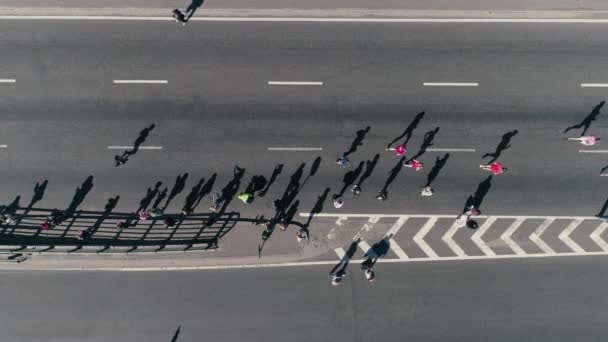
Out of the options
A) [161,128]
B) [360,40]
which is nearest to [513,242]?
[360,40]

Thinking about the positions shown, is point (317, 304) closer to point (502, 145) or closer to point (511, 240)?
point (511, 240)

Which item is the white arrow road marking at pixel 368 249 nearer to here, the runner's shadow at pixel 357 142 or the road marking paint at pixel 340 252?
the road marking paint at pixel 340 252

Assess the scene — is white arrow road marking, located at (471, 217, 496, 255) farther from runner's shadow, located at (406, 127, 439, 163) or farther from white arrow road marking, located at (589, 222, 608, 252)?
white arrow road marking, located at (589, 222, 608, 252)

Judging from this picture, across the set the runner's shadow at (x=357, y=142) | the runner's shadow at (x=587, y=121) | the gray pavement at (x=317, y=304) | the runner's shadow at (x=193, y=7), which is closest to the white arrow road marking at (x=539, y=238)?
the gray pavement at (x=317, y=304)

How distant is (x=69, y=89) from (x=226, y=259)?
46.3 ft

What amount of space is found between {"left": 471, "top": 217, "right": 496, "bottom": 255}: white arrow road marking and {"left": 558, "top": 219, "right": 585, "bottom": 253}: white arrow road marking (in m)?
4.40

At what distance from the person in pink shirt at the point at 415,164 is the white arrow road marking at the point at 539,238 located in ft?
27.4

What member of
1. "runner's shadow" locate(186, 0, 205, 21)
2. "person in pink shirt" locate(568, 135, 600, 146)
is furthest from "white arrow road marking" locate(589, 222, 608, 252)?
"runner's shadow" locate(186, 0, 205, 21)

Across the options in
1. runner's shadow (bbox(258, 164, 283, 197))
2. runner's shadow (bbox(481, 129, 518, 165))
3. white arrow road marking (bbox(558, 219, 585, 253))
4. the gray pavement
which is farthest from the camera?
white arrow road marking (bbox(558, 219, 585, 253))

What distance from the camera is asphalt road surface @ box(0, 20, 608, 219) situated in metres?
24.5

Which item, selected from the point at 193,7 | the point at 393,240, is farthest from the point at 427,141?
the point at 193,7

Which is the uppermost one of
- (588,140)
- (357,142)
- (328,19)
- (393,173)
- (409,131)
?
(328,19)

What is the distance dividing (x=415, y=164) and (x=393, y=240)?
4.93 metres

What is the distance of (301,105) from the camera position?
2495 cm
